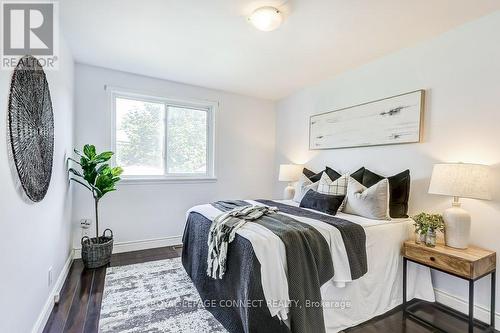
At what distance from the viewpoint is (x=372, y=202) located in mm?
2408

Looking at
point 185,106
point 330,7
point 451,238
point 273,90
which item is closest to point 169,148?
point 185,106

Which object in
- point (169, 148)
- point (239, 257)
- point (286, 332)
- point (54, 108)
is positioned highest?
point (54, 108)

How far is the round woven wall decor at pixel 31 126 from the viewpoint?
4.79 ft

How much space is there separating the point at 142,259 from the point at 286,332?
Result: 2.28 meters

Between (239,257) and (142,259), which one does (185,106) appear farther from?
(239,257)

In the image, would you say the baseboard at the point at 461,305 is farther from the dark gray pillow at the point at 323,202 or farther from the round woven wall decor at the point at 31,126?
the round woven wall decor at the point at 31,126

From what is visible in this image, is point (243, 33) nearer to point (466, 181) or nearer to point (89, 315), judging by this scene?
point (466, 181)

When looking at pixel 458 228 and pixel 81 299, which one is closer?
pixel 458 228

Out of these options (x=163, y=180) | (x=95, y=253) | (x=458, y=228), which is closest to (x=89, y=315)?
(x=95, y=253)

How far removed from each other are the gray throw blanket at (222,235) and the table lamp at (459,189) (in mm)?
1514

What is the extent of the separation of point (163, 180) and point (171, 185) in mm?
148

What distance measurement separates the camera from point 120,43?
268 centimetres

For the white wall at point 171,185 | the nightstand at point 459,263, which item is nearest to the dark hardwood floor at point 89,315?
the nightstand at point 459,263

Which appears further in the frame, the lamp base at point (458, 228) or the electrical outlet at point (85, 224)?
the electrical outlet at point (85, 224)
